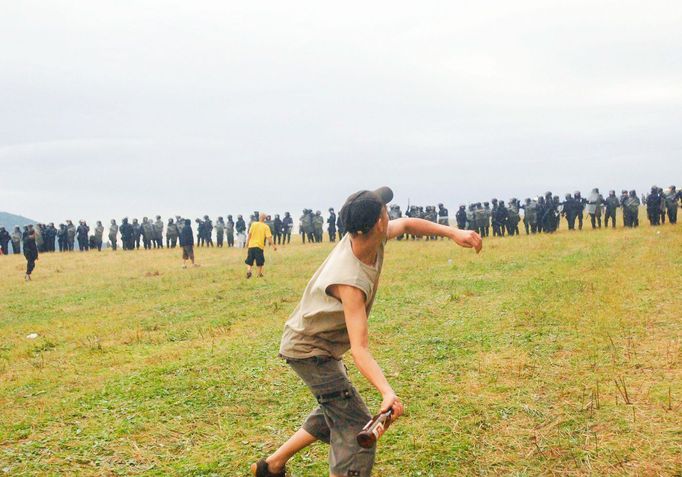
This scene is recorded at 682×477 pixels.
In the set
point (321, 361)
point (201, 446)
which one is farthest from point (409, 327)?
point (321, 361)

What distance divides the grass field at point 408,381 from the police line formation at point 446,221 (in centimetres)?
1792

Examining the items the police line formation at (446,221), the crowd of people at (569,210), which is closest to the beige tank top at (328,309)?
the police line formation at (446,221)

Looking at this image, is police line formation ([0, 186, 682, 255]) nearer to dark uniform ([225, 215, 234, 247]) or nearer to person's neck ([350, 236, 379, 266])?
dark uniform ([225, 215, 234, 247])

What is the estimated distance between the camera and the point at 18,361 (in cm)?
930

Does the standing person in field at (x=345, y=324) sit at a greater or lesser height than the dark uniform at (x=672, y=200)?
lesser

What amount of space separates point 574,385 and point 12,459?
4971mm

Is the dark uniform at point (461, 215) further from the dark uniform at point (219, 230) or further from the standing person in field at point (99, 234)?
the standing person in field at point (99, 234)

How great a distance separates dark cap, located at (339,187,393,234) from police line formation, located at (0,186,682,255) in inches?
1006

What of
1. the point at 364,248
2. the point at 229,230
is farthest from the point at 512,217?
the point at 364,248

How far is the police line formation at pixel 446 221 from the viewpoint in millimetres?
31181

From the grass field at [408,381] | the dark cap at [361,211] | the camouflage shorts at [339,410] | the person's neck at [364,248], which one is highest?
the dark cap at [361,211]

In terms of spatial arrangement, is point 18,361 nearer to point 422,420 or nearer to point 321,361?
point 422,420

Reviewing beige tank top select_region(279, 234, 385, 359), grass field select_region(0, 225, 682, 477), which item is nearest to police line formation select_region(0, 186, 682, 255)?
grass field select_region(0, 225, 682, 477)

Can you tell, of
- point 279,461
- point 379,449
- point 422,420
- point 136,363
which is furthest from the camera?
point 136,363
